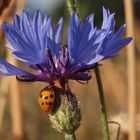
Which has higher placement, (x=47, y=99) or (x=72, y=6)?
(x=72, y=6)

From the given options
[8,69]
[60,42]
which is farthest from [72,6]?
[8,69]

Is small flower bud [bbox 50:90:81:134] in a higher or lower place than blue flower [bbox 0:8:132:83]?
lower

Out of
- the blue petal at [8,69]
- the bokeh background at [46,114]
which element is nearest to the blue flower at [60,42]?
the blue petal at [8,69]

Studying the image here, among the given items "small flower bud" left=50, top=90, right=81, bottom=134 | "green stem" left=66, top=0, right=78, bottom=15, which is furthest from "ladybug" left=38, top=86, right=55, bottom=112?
"green stem" left=66, top=0, right=78, bottom=15

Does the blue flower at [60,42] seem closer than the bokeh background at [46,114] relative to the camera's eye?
Yes

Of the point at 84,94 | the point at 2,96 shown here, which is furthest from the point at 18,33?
the point at 84,94

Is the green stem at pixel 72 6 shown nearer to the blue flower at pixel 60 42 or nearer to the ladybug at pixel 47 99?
the blue flower at pixel 60 42

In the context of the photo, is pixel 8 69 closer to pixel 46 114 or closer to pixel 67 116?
pixel 67 116

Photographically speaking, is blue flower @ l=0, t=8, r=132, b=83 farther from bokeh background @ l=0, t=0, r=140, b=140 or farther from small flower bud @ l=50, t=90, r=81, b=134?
bokeh background @ l=0, t=0, r=140, b=140
